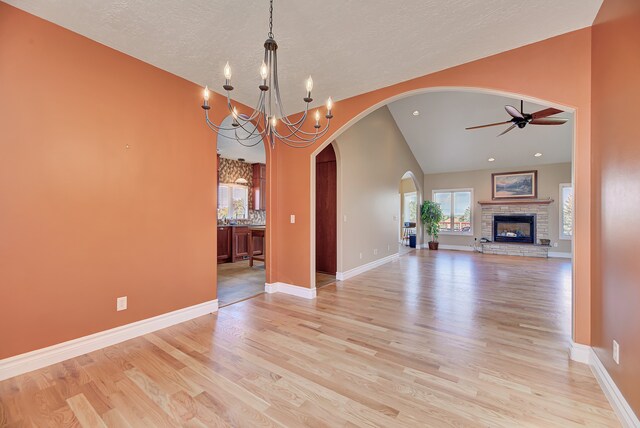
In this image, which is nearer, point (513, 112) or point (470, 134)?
point (513, 112)

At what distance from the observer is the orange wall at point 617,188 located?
148 cm

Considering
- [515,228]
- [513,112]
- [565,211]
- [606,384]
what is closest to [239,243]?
[513,112]

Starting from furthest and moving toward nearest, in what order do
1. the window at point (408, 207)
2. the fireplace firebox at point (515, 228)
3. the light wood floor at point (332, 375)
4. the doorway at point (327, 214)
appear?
the window at point (408, 207) → the fireplace firebox at point (515, 228) → the doorway at point (327, 214) → the light wood floor at point (332, 375)

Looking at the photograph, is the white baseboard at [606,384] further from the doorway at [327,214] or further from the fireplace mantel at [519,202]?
the fireplace mantel at [519,202]

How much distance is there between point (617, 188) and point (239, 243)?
21.6ft

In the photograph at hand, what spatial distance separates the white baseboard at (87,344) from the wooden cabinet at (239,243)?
11.8 ft

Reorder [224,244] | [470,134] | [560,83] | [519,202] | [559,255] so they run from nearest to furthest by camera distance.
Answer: [560,83] → [224,244] → [470,134] → [559,255] → [519,202]

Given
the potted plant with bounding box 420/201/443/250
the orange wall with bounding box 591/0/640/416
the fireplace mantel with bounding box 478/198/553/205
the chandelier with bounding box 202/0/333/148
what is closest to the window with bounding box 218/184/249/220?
the chandelier with bounding box 202/0/333/148

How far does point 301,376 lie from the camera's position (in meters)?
2.00

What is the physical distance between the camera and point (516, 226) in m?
8.50

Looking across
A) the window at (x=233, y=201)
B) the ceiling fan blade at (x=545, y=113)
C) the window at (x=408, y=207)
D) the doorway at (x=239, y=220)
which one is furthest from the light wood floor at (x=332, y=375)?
the window at (x=408, y=207)

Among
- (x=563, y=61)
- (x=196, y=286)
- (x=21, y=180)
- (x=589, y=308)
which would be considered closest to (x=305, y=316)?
(x=196, y=286)

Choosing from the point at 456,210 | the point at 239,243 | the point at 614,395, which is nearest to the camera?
the point at 614,395

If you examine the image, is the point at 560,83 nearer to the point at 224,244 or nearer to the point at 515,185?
the point at 224,244
